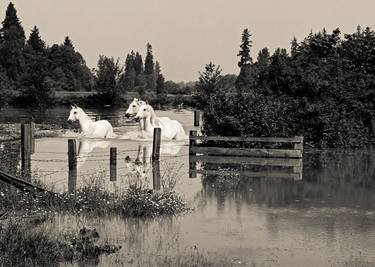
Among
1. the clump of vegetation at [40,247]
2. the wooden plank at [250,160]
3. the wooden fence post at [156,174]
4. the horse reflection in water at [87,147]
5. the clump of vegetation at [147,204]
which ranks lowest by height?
the clump of vegetation at [40,247]

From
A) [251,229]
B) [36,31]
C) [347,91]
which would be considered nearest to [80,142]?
[347,91]

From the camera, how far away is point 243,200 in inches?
661

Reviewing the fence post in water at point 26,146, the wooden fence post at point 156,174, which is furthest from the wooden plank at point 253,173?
the fence post in water at point 26,146

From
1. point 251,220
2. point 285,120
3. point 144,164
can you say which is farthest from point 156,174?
point 285,120

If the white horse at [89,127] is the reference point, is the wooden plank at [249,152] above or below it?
below

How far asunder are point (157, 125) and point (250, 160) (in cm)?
930

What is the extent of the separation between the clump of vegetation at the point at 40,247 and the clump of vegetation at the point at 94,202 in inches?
94.4

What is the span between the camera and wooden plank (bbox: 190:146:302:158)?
83.4 feet

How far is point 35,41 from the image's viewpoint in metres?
151

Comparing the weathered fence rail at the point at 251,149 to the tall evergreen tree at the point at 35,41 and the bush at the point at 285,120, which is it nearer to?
the bush at the point at 285,120

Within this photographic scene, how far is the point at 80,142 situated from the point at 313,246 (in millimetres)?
21017

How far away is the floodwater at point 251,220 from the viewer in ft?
37.8

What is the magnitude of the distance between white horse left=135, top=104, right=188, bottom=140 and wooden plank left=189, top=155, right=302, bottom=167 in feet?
22.5

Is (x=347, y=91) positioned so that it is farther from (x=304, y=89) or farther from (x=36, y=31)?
(x=36, y=31)
